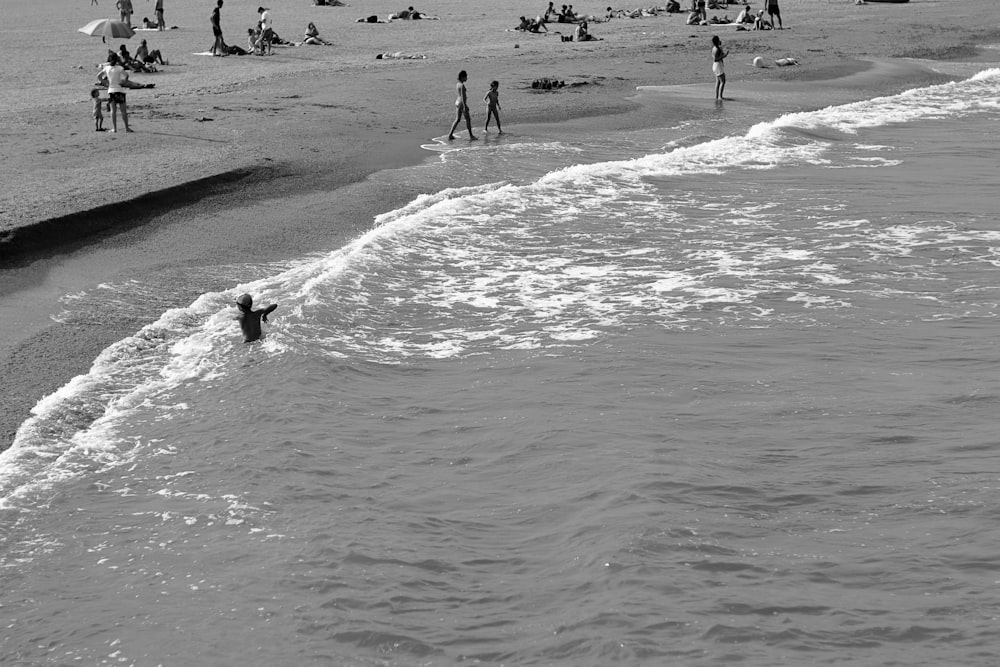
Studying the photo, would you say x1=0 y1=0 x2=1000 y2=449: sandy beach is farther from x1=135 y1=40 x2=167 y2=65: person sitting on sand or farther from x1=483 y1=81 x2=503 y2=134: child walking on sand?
x1=483 y1=81 x2=503 y2=134: child walking on sand

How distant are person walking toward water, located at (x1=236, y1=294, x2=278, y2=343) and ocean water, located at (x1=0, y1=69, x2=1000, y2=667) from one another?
256 mm

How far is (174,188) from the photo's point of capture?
60.9 feet

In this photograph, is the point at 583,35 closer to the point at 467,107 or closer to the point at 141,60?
the point at 141,60

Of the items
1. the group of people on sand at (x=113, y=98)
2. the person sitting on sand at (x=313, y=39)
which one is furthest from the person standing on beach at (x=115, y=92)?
the person sitting on sand at (x=313, y=39)

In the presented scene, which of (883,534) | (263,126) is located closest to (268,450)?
(883,534)

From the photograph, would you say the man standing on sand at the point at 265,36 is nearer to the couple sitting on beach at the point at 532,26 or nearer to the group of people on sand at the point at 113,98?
the couple sitting on beach at the point at 532,26

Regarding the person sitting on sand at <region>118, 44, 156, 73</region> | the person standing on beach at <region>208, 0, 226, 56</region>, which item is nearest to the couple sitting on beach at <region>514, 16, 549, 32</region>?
the person standing on beach at <region>208, 0, 226, 56</region>

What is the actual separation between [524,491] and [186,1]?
175 ft

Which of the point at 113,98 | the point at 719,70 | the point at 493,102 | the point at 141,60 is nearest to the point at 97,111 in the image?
the point at 113,98

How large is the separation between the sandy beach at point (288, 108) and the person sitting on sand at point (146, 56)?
1.85 feet

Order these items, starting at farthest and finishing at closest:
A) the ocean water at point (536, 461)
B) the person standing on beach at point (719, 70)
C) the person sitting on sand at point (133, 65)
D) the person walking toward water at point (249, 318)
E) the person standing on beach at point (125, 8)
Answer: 1. the person standing on beach at point (125, 8)
2. the person sitting on sand at point (133, 65)
3. the person standing on beach at point (719, 70)
4. the person walking toward water at point (249, 318)
5. the ocean water at point (536, 461)

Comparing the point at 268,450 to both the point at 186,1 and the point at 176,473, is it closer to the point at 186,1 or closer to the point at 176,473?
the point at 176,473

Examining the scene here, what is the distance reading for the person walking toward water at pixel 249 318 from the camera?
1241cm

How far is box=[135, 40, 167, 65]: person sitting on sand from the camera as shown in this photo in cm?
3325
